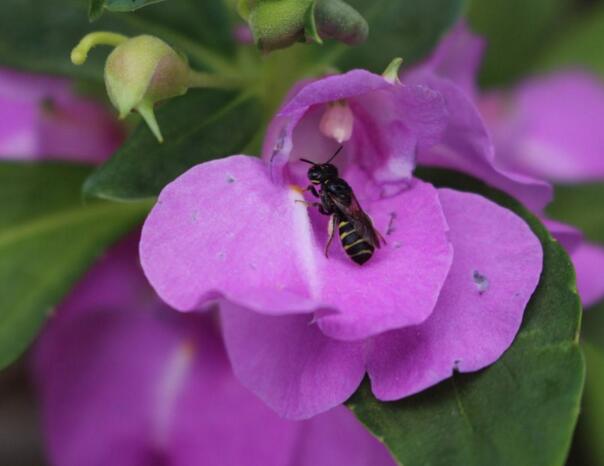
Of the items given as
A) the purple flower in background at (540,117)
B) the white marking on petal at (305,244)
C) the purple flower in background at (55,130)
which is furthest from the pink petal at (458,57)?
the purple flower in background at (55,130)

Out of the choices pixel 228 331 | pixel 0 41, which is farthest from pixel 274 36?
pixel 0 41

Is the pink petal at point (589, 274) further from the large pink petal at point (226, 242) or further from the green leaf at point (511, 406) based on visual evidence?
the large pink petal at point (226, 242)

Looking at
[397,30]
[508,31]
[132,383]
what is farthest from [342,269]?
[508,31]

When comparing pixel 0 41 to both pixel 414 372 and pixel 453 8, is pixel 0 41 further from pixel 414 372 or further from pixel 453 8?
pixel 414 372

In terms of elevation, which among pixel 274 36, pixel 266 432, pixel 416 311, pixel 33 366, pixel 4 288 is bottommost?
pixel 33 366

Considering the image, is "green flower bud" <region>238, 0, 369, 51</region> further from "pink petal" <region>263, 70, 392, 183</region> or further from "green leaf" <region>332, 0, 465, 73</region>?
"green leaf" <region>332, 0, 465, 73</region>

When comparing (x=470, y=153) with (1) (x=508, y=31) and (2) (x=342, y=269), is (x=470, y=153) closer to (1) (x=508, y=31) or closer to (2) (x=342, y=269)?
(2) (x=342, y=269)

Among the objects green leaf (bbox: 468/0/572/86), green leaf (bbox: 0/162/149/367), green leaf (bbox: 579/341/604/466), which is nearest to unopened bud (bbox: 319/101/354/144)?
green leaf (bbox: 0/162/149/367)
